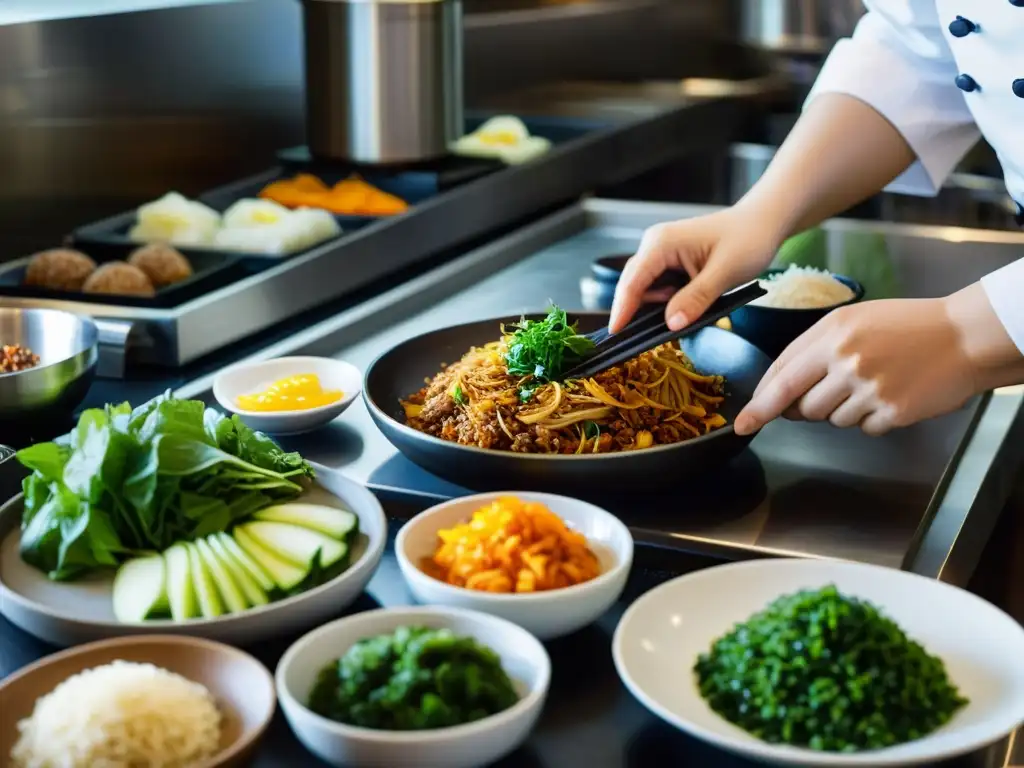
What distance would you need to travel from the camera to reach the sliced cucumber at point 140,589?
4.04 ft

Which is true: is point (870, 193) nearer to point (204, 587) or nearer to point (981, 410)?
point (981, 410)

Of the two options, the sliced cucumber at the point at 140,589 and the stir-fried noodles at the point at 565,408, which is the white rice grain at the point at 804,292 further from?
the sliced cucumber at the point at 140,589

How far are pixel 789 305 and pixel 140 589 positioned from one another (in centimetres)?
116

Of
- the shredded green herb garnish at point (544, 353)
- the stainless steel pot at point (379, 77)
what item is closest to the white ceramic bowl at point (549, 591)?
the shredded green herb garnish at point (544, 353)

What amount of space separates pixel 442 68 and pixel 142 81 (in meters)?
0.67

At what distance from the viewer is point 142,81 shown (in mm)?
2918

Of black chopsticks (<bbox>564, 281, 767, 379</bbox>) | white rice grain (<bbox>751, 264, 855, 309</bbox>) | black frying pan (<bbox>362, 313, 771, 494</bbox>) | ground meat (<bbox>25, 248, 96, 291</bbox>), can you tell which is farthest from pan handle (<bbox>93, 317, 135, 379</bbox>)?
white rice grain (<bbox>751, 264, 855, 309</bbox>)

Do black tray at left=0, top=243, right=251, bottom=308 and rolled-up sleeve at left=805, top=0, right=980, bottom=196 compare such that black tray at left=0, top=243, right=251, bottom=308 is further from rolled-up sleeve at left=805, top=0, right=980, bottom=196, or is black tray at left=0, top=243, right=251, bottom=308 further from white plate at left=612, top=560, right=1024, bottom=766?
white plate at left=612, top=560, right=1024, bottom=766

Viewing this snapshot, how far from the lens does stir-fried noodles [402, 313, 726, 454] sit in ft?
5.24

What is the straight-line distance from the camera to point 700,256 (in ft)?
6.27

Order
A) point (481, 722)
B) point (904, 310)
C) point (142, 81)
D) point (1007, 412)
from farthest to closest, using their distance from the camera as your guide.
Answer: point (142, 81) → point (1007, 412) → point (904, 310) → point (481, 722)

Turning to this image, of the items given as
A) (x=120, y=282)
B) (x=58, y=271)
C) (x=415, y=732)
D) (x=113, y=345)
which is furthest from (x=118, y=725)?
(x=58, y=271)

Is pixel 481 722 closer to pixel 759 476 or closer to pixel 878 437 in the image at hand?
pixel 759 476

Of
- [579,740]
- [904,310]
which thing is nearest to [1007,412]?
[904,310]
